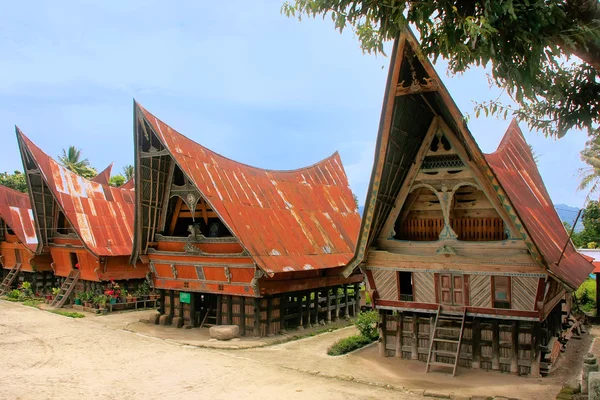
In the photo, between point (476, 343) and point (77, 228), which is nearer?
point (476, 343)

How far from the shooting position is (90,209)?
90.3ft

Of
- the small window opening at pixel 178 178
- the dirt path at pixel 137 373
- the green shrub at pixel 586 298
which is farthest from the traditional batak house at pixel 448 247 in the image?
the green shrub at pixel 586 298

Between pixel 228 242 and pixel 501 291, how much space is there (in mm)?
9483

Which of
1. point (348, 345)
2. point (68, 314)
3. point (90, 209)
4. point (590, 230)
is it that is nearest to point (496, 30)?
point (348, 345)

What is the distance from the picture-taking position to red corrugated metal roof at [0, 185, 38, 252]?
31.2m

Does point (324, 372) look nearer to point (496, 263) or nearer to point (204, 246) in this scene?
point (496, 263)

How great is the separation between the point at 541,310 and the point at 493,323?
1.27 m

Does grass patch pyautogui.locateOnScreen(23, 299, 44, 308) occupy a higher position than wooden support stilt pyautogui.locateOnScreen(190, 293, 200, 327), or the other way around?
wooden support stilt pyautogui.locateOnScreen(190, 293, 200, 327)

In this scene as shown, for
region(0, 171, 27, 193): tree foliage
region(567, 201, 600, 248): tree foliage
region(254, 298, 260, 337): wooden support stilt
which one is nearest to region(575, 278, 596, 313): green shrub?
region(567, 201, 600, 248): tree foliage

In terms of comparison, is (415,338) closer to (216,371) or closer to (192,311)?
(216,371)

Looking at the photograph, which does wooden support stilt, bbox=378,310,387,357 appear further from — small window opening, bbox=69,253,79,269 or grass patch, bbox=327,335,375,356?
small window opening, bbox=69,253,79,269

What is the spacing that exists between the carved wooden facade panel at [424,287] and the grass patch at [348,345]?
131 inches

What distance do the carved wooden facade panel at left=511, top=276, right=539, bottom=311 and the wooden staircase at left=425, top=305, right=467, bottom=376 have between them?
1270 millimetres

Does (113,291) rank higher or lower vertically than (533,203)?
lower
